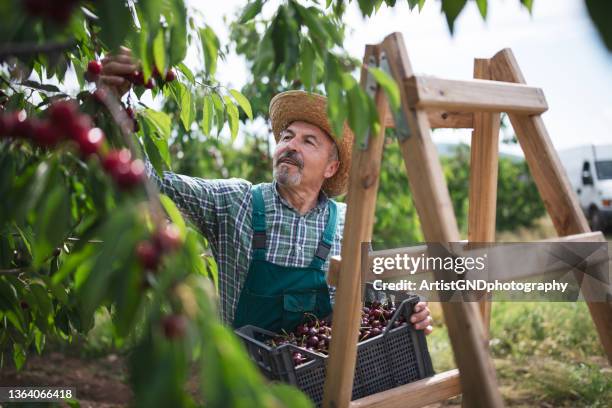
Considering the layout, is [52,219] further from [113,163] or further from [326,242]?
[326,242]

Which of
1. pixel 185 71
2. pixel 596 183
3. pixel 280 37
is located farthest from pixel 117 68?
pixel 596 183

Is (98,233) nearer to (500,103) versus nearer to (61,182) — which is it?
(61,182)

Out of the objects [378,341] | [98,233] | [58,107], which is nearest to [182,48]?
[58,107]

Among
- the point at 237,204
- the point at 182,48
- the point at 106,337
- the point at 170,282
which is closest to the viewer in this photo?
the point at 170,282

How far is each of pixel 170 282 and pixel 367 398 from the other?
1.14 m

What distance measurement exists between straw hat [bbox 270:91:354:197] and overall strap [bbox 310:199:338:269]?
0.25 m

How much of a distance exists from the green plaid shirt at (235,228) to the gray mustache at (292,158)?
14 cm

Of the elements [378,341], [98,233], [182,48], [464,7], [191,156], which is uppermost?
[191,156]

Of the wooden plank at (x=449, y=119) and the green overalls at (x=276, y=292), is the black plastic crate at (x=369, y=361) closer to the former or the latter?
the green overalls at (x=276, y=292)

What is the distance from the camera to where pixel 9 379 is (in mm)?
3943

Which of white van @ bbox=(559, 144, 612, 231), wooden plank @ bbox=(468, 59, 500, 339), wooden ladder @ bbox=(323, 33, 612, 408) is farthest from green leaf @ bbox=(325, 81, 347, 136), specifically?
white van @ bbox=(559, 144, 612, 231)

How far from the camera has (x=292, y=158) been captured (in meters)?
2.53

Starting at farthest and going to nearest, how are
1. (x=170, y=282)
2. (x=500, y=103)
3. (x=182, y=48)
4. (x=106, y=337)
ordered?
(x=106, y=337) → (x=500, y=103) → (x=182, y=48) → (x=170, y=282)

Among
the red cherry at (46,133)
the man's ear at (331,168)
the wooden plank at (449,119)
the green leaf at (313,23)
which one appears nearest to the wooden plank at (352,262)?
the green leaf at (313,23)
